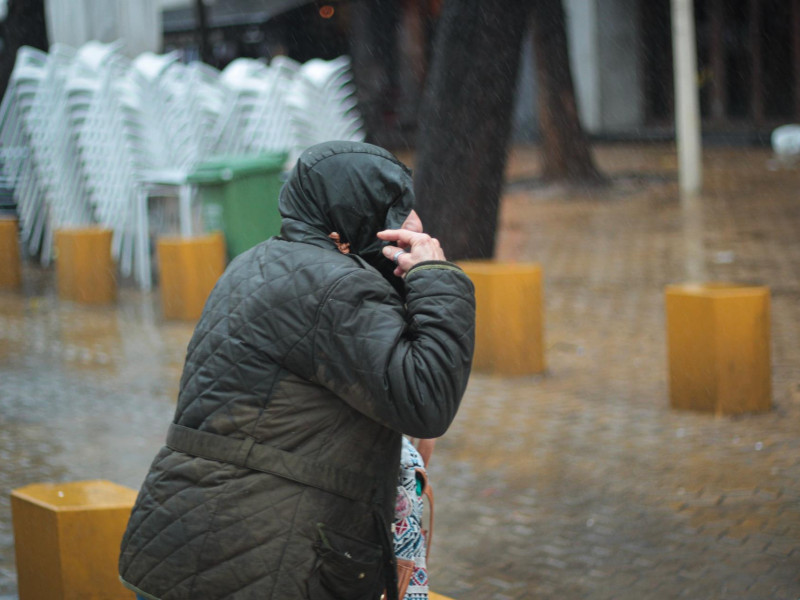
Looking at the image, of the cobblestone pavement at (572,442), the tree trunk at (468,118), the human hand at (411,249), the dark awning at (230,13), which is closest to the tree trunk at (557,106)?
the cobblestone pavement at (572,442)

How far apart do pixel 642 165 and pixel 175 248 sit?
14881 mm

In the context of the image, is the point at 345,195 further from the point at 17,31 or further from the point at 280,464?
the point at 17,31

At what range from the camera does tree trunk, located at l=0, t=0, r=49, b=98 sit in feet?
52.5

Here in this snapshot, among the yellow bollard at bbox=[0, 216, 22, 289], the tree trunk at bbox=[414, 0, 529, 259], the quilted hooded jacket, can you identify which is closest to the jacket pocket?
the quilted hooded jacket

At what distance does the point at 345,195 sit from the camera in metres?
2.51

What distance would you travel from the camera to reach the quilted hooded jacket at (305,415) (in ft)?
7.76

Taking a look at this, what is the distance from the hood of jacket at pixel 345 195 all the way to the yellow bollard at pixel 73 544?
1.81 meters

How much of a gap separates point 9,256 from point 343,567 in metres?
10.5

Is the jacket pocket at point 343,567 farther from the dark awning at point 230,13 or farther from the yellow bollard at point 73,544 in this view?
the dark awning at point 230,13

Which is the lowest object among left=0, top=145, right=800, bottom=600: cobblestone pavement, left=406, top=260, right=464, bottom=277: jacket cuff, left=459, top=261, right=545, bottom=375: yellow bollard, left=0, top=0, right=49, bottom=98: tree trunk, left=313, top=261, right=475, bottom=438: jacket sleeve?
left=0, top=145, right=800, bottom=600: cobblestone pavement

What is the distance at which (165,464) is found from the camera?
98.0 inches

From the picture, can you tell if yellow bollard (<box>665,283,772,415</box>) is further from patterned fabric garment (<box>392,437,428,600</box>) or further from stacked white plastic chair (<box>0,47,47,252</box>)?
stacked white plastic chair (<box>0,47,47,252</box>)

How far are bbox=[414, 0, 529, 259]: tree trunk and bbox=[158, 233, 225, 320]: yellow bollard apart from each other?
203 cm

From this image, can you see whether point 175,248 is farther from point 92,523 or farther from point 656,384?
point 92,523
